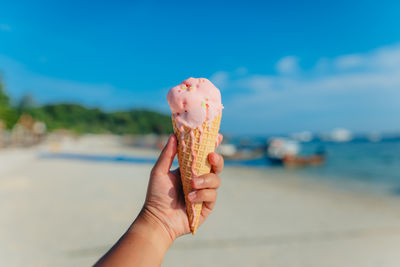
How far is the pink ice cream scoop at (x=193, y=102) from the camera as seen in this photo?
2.12 meters

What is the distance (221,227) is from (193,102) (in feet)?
17.3

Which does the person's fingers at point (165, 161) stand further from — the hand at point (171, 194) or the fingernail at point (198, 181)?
the fingernail at point (198, 181)

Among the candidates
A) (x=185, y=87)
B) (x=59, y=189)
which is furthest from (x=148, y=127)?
(x=185, y=87)

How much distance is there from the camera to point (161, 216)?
78.1 inches

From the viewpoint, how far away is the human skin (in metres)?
1.66

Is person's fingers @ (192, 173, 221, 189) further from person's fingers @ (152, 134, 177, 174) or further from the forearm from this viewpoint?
the forearm

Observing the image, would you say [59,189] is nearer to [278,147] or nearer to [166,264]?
[166,264]

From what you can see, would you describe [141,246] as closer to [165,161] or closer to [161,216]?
[161,216]

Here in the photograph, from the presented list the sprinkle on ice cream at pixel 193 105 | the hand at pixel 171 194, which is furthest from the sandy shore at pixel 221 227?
the sprinkle on ice cream at pixel 193 105

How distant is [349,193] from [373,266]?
29.3 feet

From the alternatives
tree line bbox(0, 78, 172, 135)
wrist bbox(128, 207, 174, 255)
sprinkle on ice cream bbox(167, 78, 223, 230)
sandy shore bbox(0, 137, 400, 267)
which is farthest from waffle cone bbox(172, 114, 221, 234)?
tree line bbox(0, 78, 172, 135)

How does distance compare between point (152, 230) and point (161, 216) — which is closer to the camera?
point (152, 230)

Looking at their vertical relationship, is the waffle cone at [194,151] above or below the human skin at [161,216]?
above

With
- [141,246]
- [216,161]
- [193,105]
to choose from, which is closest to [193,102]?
[193,105]
